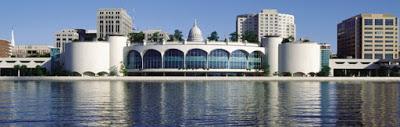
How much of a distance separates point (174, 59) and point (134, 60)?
1433 cm

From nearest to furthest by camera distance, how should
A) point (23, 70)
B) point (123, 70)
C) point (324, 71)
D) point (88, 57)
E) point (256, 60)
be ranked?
point (123, 70), point (88, 57), point (23, 70), point (324, 71), point (256, 60)

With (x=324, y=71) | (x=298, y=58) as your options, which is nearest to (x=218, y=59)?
(x=298, y=58)

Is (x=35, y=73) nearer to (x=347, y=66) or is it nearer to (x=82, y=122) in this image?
(x=347, y=66)

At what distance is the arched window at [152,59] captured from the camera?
167875 mm

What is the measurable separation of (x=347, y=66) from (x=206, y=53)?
52.8 meters

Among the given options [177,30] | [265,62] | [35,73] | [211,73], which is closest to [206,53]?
[211,73]

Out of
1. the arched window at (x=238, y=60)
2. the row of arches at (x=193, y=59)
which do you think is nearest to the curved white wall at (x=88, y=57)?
the row of arches at (x=193, y=59)

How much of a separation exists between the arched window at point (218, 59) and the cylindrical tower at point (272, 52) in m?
14.9

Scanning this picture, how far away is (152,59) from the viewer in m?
169

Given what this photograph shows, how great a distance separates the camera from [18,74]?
6845 inches

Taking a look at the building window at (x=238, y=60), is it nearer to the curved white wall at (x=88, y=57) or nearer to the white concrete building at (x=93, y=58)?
the white concrete building at (x=93, y=58)

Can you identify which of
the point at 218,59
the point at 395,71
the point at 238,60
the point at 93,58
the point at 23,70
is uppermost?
the point at 93,58

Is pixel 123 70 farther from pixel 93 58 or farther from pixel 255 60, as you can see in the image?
pixel 255 60

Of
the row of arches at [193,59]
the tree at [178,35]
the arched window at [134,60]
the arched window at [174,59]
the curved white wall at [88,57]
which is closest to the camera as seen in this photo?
the arched window at [174,59]
